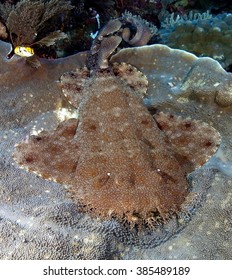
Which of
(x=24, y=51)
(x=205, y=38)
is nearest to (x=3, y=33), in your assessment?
(x=24, y=51)

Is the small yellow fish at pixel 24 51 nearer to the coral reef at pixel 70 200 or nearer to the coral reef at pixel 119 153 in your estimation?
the coral reef at pixel 70 200

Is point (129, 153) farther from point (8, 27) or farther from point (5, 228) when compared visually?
point (8, 27)

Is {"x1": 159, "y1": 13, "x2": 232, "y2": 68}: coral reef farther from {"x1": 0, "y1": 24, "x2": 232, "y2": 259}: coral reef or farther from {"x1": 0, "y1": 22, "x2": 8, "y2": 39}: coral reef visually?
{"x1": 0, "y1": 22, "x2": 8, "y2": 39}: coral reef

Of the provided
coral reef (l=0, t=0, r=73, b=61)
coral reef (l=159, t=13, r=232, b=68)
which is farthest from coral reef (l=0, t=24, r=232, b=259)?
coral reef (l=159, t=13, r=232, b=68)

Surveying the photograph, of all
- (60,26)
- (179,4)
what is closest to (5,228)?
(60,26)

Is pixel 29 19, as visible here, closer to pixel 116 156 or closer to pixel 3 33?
pixel 3 33
